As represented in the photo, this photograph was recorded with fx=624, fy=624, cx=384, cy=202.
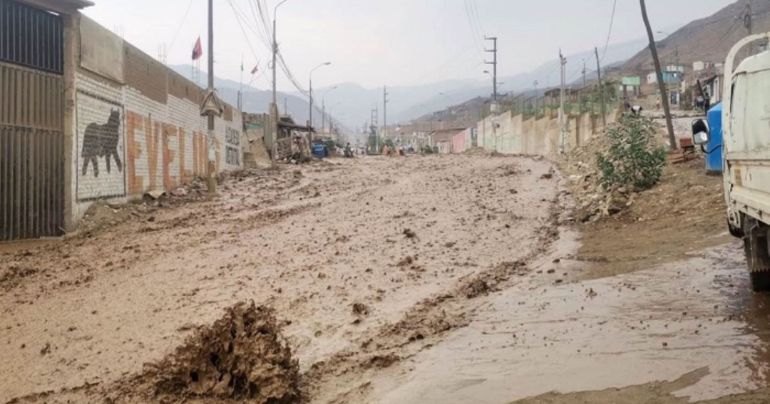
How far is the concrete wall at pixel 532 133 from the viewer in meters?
35.1

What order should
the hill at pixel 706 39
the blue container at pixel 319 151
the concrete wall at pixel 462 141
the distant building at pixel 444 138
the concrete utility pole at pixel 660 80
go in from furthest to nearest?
1. the distant building at pixel 444 138
2. the concrete wall at pixel 462 141
3. the hill at pixel 706 39
4. the blue container at pixel 319 151
5. the concrete utility pole at pixel 660 80

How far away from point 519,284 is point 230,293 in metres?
3.28

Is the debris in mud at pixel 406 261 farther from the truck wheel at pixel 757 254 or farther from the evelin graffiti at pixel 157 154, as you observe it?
the evelin graffiti at pixel 157 154

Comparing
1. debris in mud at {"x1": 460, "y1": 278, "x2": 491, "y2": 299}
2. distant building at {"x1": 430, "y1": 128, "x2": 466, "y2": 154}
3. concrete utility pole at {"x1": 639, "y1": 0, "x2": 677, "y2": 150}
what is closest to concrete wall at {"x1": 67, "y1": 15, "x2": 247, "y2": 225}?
debris in mud at {"x1": 460, "y1": 278, "x2": 491, "y2": 299}

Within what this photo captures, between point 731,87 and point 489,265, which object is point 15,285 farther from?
point 731,87

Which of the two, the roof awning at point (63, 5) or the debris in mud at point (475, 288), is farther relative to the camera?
the roof awning at point (63, 5)

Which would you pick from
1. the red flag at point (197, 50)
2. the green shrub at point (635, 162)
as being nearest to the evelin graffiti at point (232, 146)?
the red flag at point (197, 50)

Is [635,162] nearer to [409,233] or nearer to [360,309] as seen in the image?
[409,233]

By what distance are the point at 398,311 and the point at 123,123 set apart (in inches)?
415

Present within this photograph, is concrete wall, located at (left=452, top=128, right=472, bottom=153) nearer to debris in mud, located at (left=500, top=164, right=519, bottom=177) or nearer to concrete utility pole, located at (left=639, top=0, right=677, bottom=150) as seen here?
debris in mud, located at (left=500, top=164, right=519, bottom=177)

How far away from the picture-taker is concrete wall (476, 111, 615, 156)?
35.1 m

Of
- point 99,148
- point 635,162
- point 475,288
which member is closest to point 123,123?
point 99,148

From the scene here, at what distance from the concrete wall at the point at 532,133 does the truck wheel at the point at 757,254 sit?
27.2m

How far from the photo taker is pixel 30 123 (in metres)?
10.6
